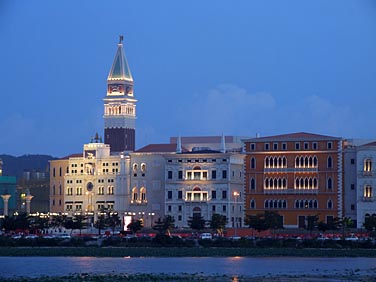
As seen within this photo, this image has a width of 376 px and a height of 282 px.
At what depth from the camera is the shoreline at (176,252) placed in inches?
5054

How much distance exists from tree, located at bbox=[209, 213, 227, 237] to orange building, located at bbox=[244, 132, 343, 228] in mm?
10185

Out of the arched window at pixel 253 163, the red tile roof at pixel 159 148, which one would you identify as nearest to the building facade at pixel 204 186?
the arched window at pixel 253 163

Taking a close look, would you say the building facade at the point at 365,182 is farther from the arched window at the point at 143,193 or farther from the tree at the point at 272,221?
the arched window at the point at 143,193

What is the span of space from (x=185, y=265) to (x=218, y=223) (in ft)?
175

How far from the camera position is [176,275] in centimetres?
10156

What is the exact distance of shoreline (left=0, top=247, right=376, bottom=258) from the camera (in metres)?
128

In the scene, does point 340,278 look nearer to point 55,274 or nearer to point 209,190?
point 55,274

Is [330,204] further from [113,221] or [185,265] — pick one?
[185,265]

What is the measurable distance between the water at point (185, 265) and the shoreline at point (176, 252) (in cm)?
374

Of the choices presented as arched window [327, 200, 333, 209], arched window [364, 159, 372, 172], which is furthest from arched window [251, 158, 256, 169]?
arched window [364, 159, 372, 172]

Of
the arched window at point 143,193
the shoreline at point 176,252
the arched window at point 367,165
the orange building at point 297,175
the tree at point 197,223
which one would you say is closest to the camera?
the shoreline at point 176,252

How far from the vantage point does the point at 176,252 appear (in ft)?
430

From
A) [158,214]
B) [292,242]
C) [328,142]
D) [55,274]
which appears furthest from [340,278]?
[158,214]

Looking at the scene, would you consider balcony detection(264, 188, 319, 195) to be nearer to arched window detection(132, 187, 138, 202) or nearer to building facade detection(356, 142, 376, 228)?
building facade detection(356, 142, 376, 228)
